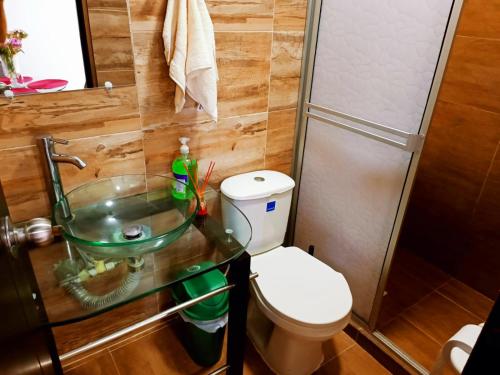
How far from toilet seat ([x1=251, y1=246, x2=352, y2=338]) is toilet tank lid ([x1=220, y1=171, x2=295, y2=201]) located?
0.99ft

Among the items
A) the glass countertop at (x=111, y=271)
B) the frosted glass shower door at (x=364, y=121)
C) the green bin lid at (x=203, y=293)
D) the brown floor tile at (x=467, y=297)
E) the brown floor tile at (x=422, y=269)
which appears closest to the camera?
the glass countertop at (x=111, y=271)

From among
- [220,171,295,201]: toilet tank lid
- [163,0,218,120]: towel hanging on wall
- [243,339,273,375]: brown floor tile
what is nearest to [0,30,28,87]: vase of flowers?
[163,0,218,120]: towel hanging on wall

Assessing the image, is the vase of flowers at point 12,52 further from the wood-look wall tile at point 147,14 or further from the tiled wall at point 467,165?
the tiled wall at point 467,165

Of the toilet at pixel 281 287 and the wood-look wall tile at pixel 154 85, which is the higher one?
the wood-look wall tile at pixel 154 85

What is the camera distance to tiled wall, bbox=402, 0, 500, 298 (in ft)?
5.86

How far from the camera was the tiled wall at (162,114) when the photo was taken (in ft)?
4.03

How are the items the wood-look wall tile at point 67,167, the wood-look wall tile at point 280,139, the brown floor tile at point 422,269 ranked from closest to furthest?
the wood-look wall tile at point 67,167
the wood-look wall tile at point 280,139
the brown floor tile at point 422,269

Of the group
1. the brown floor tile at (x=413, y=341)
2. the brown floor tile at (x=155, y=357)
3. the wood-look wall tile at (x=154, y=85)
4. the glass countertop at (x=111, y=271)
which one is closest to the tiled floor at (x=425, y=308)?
the brown floor tile at (x=413, y=341)

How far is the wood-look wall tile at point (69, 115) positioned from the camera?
3.83 feet

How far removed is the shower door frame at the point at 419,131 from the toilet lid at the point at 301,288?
0.31 metres

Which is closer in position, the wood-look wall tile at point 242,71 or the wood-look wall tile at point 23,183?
the wood-look wall tile at point 23,183

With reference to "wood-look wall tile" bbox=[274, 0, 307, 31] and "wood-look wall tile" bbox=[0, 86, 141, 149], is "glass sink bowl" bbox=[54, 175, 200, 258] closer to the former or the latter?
"wood-look wall tile" bbox=[0, 86, 141, 149]

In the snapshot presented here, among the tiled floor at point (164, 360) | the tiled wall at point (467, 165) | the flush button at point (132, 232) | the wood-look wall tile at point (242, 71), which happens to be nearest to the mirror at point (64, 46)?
the wood-look wall tile at point (242, 71)

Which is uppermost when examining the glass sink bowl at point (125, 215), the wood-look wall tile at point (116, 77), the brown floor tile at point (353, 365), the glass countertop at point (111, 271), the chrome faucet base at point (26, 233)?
the wood-look wall tile at point (116, 77)
